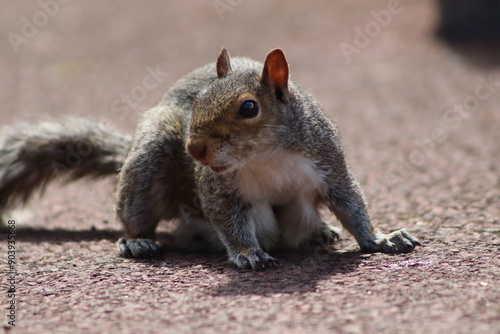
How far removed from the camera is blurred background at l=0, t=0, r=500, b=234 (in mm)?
6529

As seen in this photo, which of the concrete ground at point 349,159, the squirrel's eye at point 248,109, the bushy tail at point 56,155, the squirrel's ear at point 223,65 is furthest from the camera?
the bushy tail at point 56,155

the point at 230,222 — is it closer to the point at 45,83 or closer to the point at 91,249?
the point at 91,249

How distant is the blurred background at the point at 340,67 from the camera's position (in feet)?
21.4

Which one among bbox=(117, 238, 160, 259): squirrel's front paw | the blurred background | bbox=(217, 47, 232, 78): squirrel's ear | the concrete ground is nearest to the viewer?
the concrete ground

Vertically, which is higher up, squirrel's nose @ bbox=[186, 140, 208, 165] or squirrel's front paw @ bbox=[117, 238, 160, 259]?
squirrel's nose @ bbox=[186, 140, 208, 165]

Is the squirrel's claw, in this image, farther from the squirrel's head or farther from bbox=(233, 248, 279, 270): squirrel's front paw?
the squirrel's head

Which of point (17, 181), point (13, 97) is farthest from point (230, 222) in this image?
point (13, 97)

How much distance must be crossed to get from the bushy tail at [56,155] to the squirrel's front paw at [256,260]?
67.3 inches

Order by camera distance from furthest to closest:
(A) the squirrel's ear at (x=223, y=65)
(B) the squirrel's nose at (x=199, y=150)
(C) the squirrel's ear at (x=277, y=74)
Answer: (A) the squirrel's ear at (x=223, y=65) → (C) the squirrel's ear at (x=277, y=74) → (B) the squirrel's nose at (x=199, y=150)

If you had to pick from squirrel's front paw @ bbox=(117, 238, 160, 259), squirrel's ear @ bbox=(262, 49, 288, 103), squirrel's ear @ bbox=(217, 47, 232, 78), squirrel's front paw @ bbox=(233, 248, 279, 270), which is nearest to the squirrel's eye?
squirrel's ear @ bbox=(262, 49, 288, 103)

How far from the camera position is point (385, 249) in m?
3.98

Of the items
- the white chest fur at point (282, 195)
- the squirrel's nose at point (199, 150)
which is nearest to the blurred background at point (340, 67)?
the white chest fur at point (282, 195)

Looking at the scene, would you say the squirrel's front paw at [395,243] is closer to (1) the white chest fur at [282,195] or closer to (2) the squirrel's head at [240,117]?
(1) the white chest fur at [282,195]

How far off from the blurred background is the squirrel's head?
5.61ft
